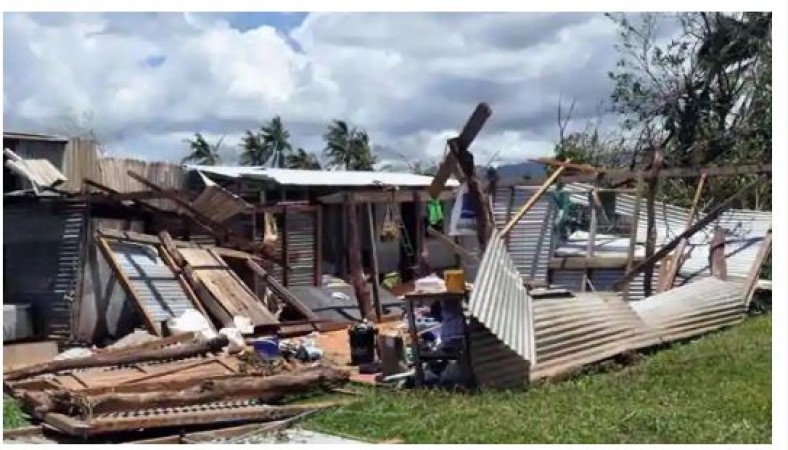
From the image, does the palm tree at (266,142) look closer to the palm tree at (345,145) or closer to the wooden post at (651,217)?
the palm tree at (345,145)

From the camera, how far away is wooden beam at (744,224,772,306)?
1070cm

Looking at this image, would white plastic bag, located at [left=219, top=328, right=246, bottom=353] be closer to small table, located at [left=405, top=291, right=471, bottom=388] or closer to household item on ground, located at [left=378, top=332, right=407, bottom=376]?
household item on ground, located at [left=378, top=332, right=407, bottom=376]

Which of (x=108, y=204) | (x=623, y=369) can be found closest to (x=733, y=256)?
(x=623, y=369)

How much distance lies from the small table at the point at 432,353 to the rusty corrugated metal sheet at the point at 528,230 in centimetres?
634

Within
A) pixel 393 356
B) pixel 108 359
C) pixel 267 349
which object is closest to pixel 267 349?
pixel 267 349

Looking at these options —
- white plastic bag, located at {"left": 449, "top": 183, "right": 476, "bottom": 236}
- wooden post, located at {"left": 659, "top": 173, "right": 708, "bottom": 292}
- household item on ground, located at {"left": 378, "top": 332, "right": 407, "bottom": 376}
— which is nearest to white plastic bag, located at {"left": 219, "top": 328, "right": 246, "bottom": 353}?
household item on ground, located at {"left": 378, "top": 332, "right": 407, "bottom": 376}

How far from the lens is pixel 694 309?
382 inches

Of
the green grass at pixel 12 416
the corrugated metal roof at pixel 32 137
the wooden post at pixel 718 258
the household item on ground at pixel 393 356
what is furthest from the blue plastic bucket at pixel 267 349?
the wooden post at pixel 718 258

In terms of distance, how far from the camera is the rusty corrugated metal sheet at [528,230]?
13.9 meters

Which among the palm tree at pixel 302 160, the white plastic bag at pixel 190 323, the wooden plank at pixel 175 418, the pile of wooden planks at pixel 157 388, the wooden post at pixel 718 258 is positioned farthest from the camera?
the palm tree at pixel 302 160

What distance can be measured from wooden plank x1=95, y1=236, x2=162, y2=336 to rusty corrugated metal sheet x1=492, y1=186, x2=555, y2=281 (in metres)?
5.70
